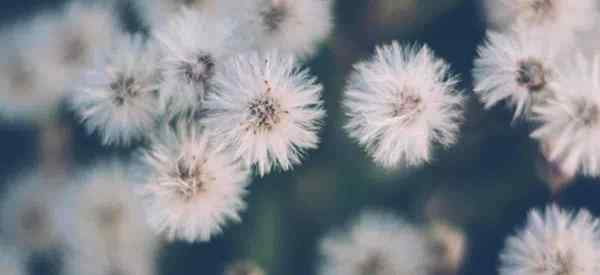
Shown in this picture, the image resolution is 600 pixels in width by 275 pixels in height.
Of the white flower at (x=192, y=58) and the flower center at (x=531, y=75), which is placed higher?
the white flower at (x=192, y=58)

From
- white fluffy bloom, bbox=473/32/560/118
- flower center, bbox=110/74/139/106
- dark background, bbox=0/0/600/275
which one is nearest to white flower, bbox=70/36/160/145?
flower center, bbox=110/74/139/106

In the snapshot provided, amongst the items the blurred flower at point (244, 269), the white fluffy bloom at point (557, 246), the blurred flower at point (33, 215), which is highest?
the blurred flower at point (33, 215)

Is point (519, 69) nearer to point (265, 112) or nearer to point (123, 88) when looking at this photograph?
point (265, 112)

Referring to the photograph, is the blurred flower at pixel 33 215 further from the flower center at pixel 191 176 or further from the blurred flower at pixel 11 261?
the flower center at pixel 191 176

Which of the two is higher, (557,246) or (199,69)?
(199,69)

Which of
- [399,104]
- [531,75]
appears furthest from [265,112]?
[531,75]

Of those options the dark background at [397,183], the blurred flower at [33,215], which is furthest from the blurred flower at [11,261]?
the dark background at [397,183]
